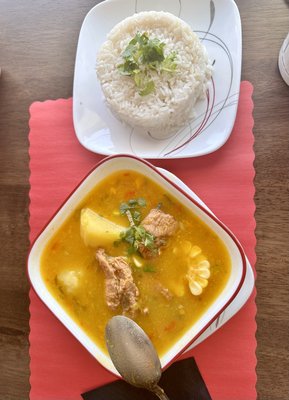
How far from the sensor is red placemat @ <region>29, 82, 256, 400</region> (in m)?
1.59

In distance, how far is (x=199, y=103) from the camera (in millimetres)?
1676

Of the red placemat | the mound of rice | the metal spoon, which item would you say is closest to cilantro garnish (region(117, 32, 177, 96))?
the mound of rice

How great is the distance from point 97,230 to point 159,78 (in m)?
0.55

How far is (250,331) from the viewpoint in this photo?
5.21ft

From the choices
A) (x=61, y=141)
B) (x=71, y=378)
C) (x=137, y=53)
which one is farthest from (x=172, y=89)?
(x=71, y=378)

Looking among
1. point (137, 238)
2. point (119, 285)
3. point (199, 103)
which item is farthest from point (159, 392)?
point (199, 103)

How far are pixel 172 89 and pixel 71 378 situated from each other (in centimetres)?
103

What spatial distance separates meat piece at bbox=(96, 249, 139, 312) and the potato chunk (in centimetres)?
6

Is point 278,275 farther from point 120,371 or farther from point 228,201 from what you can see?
point 120,371

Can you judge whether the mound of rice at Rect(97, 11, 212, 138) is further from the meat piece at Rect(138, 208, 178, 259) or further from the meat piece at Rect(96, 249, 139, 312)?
the meat piece at Rect(96, 249, 139, 312)

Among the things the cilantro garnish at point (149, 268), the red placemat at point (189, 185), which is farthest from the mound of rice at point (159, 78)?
the cilantro garnish at point (149, 268)

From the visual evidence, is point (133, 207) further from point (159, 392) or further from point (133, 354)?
point (159, 392)

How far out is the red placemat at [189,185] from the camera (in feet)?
5.22

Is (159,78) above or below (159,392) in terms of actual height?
above
